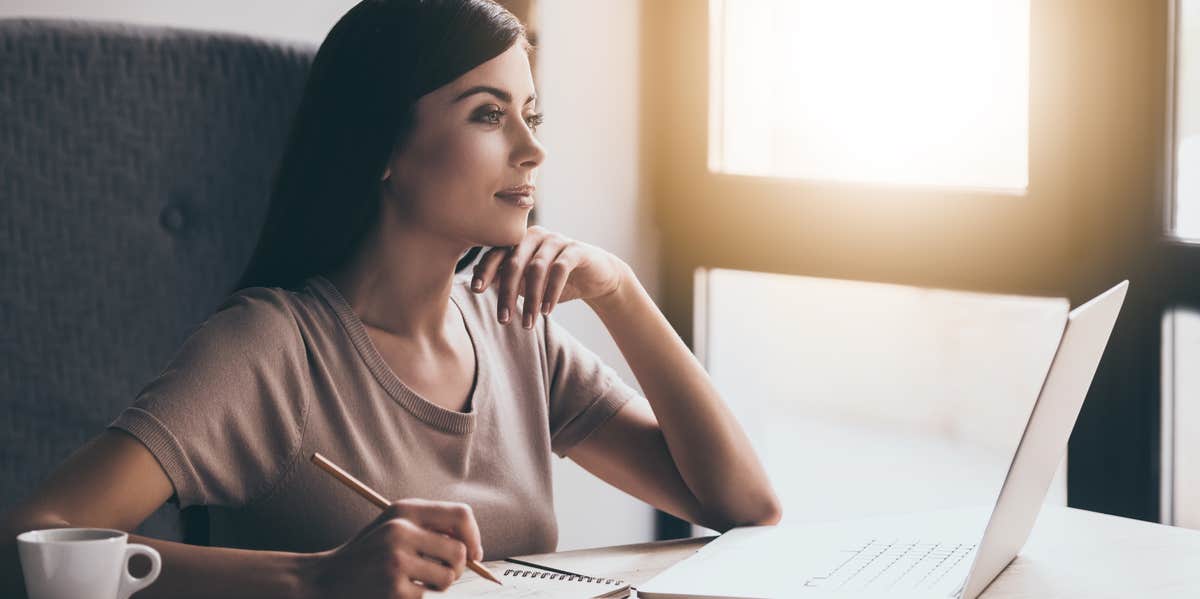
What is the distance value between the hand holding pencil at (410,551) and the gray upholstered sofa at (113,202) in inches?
21.6

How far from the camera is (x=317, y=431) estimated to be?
1.37m

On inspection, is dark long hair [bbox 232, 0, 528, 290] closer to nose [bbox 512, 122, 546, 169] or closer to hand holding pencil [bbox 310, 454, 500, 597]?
nose [bbox 512, 122, 546, 169]

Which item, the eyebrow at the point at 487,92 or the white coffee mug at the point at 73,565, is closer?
the white coffee mug at the point at 73,565

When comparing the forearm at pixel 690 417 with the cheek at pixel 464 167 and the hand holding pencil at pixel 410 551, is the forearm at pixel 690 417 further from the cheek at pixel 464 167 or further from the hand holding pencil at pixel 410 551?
the hand holding pencil at pixel 410 551

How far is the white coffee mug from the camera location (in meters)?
0.95

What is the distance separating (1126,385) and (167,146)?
132cm

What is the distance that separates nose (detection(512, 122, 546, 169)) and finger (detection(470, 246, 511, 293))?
0.32 ft

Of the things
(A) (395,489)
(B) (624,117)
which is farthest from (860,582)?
(B) (624,117)

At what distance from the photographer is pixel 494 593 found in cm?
115

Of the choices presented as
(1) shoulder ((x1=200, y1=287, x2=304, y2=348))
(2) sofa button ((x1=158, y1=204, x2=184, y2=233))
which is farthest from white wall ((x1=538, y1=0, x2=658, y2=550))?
(1) shoulder ((x1=200, y1=287, x2=304, y2=348))

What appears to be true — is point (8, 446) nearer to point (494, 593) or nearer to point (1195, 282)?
point (494, 593)

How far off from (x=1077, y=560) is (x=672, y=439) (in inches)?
19.2

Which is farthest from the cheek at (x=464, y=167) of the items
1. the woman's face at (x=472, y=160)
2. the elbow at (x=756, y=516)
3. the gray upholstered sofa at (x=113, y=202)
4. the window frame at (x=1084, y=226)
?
the window frame at (x=1084, y=226)

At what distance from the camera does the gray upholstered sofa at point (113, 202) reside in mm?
1461
